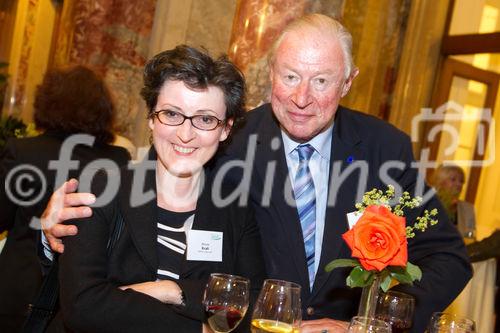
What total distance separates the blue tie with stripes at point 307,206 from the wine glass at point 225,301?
82 centimetres

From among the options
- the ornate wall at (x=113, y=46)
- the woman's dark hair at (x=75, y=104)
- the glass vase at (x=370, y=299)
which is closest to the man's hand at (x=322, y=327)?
the glass vase at (x=370, y=299)

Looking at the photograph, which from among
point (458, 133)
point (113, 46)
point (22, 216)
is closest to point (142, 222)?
point (22, 216)

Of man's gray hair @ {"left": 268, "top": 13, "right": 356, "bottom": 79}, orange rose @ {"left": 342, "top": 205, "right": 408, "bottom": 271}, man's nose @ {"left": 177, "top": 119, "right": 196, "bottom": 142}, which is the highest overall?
man's gray hair @ {"left": 268, "top": 13, "right": 356, "bottom": 79}

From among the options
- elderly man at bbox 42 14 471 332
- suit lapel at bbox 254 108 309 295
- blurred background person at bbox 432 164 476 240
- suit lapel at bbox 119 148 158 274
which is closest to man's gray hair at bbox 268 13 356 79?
elderly man at bbox 42 14 471 332

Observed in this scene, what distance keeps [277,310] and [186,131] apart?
791mm

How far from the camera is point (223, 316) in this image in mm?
1905

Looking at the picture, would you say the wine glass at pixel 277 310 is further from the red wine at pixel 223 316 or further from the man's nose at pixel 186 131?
the man's nose at pixel 186 131

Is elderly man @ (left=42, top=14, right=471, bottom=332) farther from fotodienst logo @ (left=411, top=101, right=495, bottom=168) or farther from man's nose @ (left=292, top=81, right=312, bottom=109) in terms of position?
fotodienst logo @ (left=411, top=101, right=495, bottom=168)

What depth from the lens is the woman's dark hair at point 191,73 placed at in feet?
7.97

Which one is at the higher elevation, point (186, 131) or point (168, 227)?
point (186, 131)

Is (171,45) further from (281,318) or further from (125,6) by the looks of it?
→ (281,318)

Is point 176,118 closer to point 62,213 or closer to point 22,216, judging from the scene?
point 62,213

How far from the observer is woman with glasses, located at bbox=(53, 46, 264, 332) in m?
2.20

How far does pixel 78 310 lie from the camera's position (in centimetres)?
219
